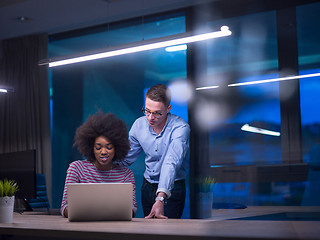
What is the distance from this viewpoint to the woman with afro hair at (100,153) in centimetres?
242

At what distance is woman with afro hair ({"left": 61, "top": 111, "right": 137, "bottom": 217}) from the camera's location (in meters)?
2.42

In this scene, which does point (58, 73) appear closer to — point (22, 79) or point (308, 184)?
point (22, 79)

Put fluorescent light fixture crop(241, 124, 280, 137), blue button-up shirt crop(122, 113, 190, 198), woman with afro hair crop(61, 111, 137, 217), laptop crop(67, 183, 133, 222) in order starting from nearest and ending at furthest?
laptop crop(67, 183, 133, 222) < woman with afro hair crop(61, 111, 137, 217) < blue button-up shirt crop(122, 113, 190, 198) < fluorescent light fixture crop(241, 124, 280, 137)

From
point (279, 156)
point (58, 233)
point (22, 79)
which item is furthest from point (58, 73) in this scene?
point (58, 233)

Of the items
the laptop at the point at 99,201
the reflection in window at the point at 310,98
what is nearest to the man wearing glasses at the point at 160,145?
the laptop at the point at 99,201

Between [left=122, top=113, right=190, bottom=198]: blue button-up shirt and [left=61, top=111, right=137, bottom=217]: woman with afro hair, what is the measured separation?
369mm

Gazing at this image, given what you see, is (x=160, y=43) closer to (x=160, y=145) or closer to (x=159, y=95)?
(x=159, y=95)

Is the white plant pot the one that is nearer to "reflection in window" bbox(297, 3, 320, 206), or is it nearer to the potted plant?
the potted plant

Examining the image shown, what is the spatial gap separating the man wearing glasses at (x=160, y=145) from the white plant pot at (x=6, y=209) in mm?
1006

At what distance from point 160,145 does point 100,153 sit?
26.9 inches

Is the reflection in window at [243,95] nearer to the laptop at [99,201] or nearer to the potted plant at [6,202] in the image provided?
the laptop at [99,201]

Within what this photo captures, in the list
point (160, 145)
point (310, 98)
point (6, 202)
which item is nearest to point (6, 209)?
point (6, 202)

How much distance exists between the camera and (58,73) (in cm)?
551

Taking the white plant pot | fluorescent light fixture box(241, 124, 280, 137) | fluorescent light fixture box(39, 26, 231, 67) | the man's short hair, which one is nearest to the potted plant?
the white plant pot
